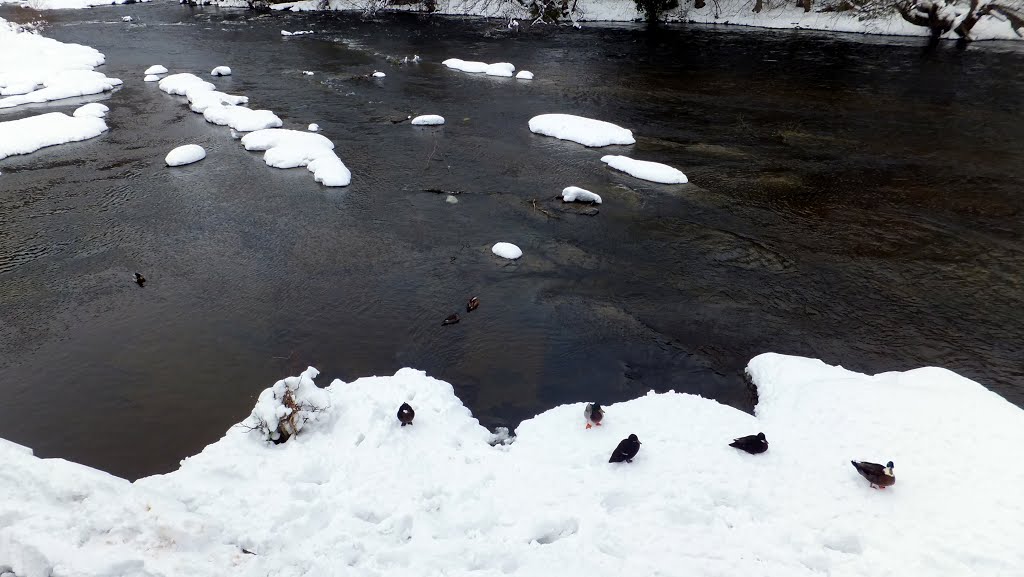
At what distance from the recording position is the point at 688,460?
6.69m

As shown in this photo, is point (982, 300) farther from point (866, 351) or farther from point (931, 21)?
point (931, 21)

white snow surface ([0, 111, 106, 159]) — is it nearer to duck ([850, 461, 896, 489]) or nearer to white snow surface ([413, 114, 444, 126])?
white snow surface ([413, 114, 444, 126])

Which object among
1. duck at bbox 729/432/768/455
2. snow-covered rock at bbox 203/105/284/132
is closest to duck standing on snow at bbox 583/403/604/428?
duck at bbox 729/432/768/455

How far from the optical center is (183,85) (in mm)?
21953

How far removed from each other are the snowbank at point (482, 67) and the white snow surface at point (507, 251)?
47.8 feet

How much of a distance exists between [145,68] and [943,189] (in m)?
29.5

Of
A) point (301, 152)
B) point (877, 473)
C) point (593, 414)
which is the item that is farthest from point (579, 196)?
point (877, 473)

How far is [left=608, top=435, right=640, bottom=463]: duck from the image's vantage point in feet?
21.6

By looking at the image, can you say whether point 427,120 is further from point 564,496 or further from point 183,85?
point 564,496

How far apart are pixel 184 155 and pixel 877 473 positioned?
16.8 m

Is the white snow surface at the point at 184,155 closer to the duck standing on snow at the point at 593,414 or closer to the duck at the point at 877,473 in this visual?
the duck standing on snow at the point at 593,414

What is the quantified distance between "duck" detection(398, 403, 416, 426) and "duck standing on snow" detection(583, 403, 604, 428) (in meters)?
2.14

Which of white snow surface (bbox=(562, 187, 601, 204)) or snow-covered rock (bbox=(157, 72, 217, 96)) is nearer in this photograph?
white snow surface (bbox=(562, 187, 601, 204))

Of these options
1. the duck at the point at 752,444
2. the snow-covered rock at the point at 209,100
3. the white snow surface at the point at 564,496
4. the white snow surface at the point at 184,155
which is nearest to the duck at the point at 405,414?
the white snow surface at the point at 564,496
